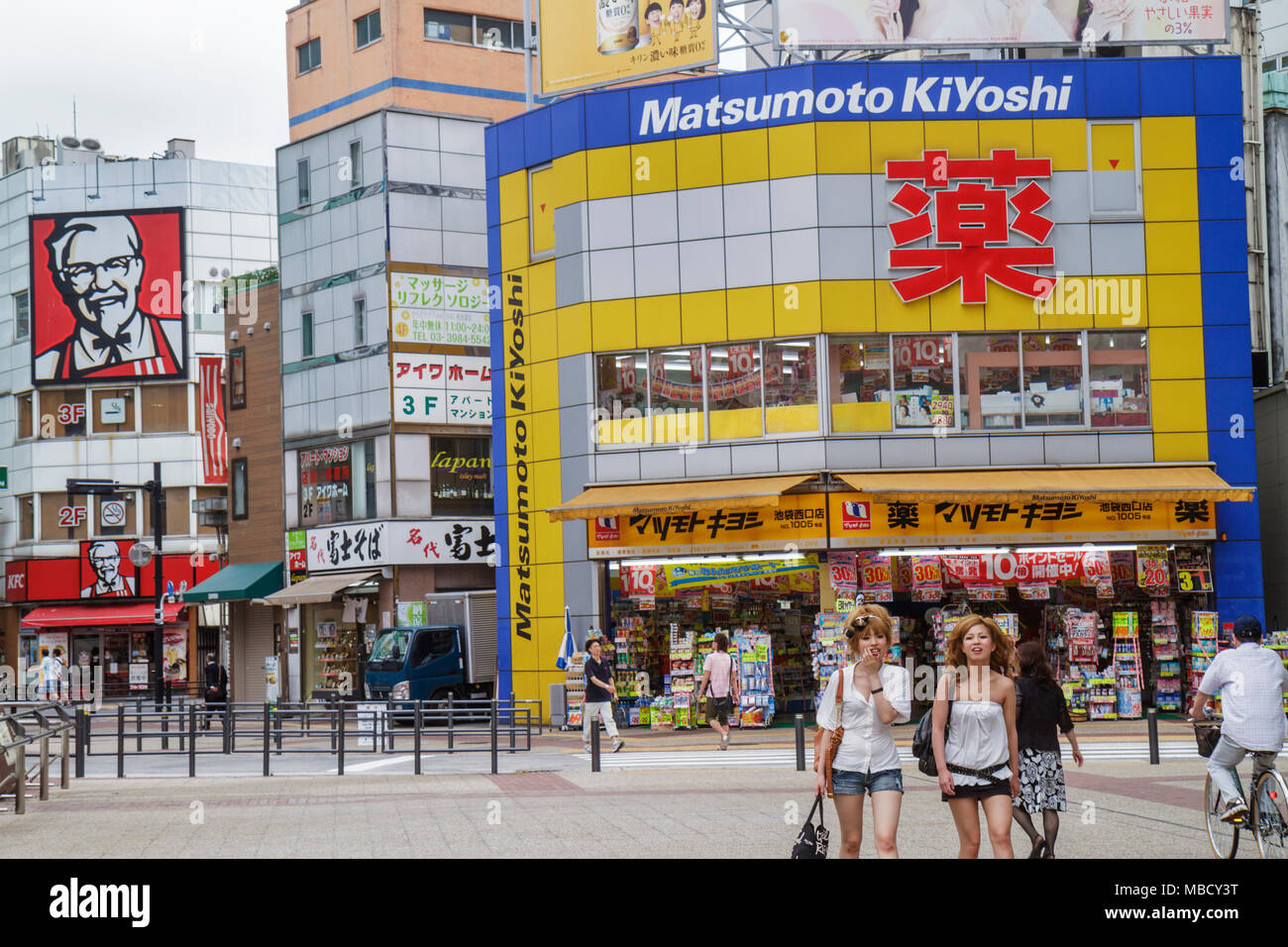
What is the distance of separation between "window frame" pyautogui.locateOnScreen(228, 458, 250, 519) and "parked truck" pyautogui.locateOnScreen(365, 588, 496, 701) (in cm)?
1229

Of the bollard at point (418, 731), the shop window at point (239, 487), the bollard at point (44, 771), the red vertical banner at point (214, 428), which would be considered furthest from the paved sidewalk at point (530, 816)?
the red vertical banner at point (214, 428)

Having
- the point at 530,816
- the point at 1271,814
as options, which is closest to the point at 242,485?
the point at 530,816

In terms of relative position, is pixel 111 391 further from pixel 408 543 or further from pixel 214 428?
pixel 408 543

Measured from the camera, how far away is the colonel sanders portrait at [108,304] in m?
58.6

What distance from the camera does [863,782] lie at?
9.41m

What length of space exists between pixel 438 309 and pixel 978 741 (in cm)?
3214

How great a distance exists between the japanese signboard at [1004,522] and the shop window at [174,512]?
38105 mm

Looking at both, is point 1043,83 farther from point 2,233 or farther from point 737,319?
point 2,233

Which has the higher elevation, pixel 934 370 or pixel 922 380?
pixel 934 370

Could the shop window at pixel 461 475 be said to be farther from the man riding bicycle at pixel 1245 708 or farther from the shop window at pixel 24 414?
the man riding bicycle at pixel 1245 708

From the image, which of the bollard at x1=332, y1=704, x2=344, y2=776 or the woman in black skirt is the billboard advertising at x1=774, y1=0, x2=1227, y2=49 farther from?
the woman in black skirt

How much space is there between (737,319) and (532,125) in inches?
253

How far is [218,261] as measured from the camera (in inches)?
2359
